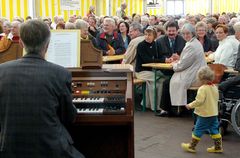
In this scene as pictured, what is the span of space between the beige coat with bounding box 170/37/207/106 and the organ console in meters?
2.49

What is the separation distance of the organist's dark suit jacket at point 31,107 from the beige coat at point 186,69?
11.7 feet

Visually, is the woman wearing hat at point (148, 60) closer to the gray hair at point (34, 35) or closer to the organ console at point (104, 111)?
the organ console at point (104, 111)

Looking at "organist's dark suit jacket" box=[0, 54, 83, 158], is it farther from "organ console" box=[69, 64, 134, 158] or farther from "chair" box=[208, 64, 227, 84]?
"chair" box=[208, 64, 227, 84]

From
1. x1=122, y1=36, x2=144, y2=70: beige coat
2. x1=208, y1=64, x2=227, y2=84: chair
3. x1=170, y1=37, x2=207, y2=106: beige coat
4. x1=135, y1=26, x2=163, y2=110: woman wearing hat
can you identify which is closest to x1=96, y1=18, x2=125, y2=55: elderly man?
x1=122, y1=36, x2=144, y2=70: beige coat

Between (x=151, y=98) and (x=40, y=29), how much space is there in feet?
14.1

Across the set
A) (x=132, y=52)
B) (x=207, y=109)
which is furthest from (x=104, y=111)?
(x=132, y=52)

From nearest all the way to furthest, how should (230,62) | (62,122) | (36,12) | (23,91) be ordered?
1. (23,91)
2. (62,122)
3. (230,62)
4. (36,12)

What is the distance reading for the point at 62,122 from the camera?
2605 mm

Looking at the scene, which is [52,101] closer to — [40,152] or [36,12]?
[40,152]

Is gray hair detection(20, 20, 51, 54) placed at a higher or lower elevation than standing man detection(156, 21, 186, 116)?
higher

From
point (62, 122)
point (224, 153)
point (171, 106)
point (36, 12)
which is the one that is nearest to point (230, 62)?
point (171, 106)

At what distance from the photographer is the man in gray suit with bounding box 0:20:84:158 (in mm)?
2424

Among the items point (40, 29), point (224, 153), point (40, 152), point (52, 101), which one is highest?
point (40, 29)

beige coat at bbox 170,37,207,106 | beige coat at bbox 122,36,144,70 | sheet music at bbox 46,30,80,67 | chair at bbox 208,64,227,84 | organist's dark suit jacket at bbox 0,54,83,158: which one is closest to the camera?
organist's dark suit jacket at bbox 0,54,83,158
